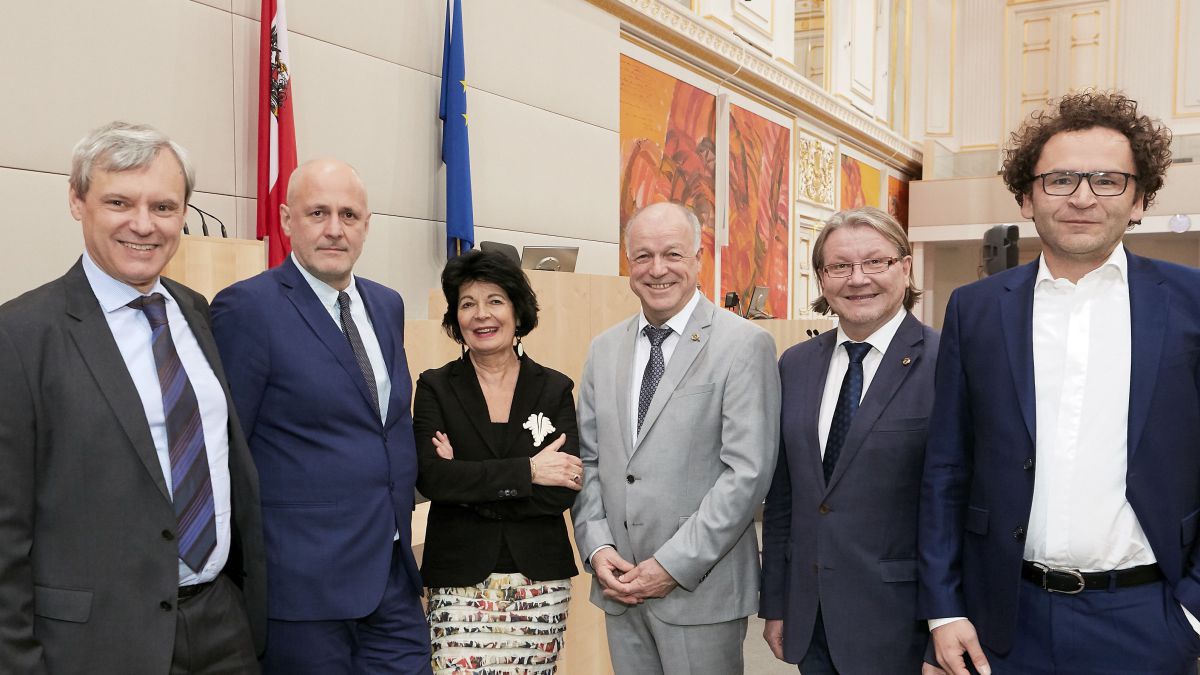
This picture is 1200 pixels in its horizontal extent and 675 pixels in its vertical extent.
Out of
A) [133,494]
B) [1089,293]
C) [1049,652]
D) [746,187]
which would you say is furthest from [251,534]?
[746,187]

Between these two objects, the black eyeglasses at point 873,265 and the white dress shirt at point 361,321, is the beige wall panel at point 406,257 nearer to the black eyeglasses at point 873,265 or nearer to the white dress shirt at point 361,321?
the white dress shirt at point 361,321

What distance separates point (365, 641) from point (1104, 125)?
205cm

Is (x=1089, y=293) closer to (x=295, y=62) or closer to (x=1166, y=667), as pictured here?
(x=1166, y=667)

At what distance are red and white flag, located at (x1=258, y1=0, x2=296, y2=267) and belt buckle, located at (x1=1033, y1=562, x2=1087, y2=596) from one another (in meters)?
3.34

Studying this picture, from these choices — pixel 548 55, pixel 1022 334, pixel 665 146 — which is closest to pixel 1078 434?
pixel 1022 334

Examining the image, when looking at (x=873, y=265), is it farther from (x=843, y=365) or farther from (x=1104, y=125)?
(x=1104, y=125)

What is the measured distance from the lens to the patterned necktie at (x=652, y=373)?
2.44 meters

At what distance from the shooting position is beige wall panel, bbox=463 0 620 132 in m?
5.50

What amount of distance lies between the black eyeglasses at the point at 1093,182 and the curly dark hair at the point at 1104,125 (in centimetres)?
7

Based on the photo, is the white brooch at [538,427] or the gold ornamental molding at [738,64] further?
the gold ornamental molding at [738,64]

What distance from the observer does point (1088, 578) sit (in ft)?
5.73

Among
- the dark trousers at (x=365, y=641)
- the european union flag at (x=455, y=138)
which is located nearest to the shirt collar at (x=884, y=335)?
the dark trousers at (x=365, y=641)

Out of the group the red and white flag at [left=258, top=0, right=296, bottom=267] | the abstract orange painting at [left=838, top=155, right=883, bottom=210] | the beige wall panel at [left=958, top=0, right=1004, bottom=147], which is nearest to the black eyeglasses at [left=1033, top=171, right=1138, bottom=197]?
the red and white flag at [left=258, top=0, right=296, bottom=267]

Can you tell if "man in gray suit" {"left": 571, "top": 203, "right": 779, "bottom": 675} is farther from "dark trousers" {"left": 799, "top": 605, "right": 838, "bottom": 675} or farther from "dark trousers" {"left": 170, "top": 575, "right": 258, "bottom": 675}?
"dark trousers" {"left": 170, "top": 575, "right": 258, "bottom": 675}
